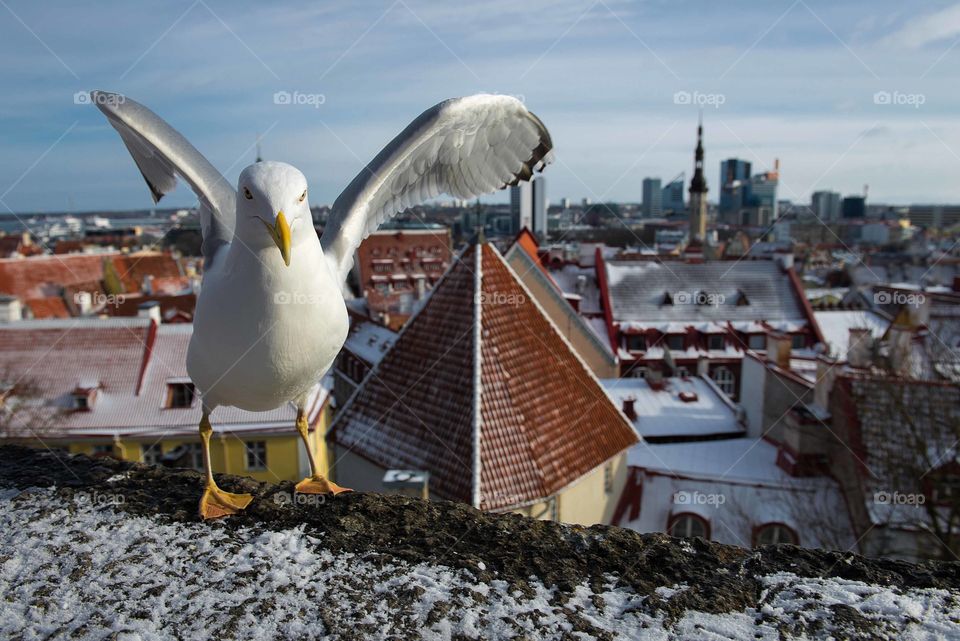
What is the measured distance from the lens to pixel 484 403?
11.8 m

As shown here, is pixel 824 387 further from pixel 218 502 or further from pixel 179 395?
pixel 218 502

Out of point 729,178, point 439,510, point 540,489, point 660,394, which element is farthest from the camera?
point 729,178

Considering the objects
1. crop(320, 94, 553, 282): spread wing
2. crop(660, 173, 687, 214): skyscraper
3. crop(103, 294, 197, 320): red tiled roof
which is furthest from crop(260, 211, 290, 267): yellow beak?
crop(660, 173, 687, 214): skyscraper

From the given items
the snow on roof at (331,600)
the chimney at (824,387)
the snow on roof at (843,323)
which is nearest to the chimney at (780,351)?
the chimney at (824,387)

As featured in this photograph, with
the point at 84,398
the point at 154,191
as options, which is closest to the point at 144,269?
the point at 84,398

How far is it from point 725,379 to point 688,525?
57.7 ft

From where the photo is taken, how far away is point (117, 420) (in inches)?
712

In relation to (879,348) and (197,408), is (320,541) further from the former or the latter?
(879,348)

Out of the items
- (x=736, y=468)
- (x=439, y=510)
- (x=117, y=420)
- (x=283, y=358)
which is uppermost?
(x=283, y=358)

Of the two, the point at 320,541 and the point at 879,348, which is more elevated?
the point at 320,541

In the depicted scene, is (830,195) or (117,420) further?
(830,195)

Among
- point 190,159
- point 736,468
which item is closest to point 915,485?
point 736,468

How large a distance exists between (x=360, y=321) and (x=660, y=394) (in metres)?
13.1

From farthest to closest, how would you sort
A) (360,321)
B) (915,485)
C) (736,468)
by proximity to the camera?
(360,321) → (736,468) → (915,485)
